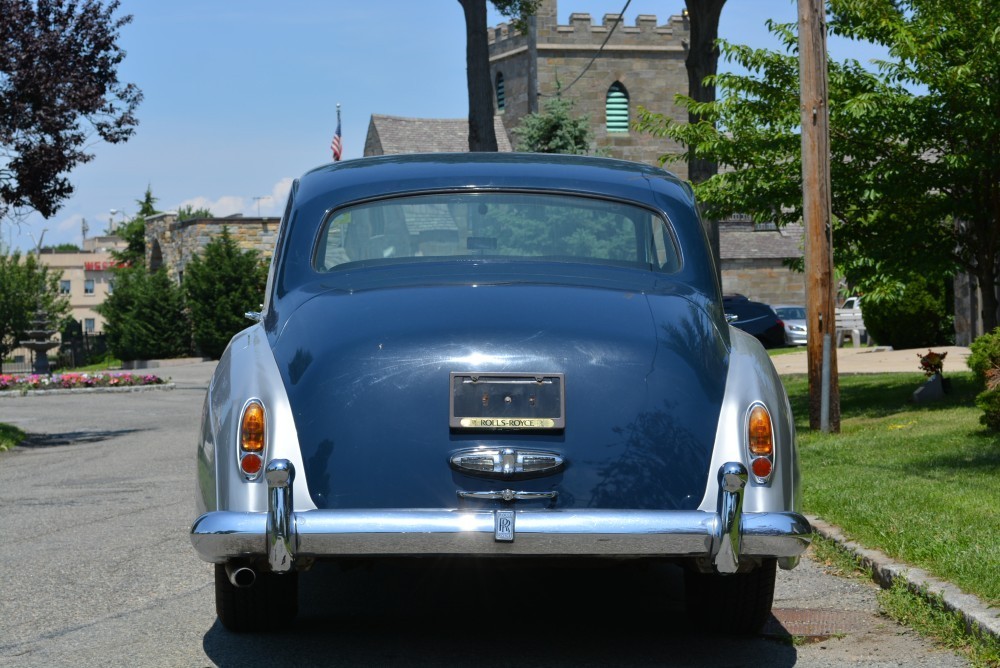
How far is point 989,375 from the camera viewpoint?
11055 millimetres

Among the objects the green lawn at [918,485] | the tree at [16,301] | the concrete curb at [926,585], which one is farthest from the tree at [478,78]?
the tree at [16,301]

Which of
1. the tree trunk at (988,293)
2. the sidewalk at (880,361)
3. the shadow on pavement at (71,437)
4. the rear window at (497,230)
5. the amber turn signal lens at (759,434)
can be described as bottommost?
the shadow on pavement at (71,437)

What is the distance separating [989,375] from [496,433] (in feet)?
25.4

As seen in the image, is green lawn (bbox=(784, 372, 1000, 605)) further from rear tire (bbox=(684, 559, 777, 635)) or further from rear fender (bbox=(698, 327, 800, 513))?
rear fender (bbox=(698, 327, 800, 513))

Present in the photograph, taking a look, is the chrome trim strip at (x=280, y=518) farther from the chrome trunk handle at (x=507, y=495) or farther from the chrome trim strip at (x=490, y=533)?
the chrome trunk handle at (x=507, y=495)

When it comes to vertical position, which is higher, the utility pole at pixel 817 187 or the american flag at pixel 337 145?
the american flag at pixel 337 145

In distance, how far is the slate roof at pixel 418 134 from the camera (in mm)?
58094

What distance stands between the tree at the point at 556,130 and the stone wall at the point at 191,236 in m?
9.71

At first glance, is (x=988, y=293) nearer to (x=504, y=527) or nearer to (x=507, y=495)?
(x=507, y=495)

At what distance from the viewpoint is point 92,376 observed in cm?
2895

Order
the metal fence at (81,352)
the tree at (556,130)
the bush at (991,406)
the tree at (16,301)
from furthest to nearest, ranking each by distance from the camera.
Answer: the tree at (16,301) < the metal fence at (81,352) < the tree at (556,130) < the bush at (991,406)

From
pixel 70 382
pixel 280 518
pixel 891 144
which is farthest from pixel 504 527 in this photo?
pixel 70 382

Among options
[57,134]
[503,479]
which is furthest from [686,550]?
[57,134]

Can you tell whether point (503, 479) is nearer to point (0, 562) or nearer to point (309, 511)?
point (309, 511)
